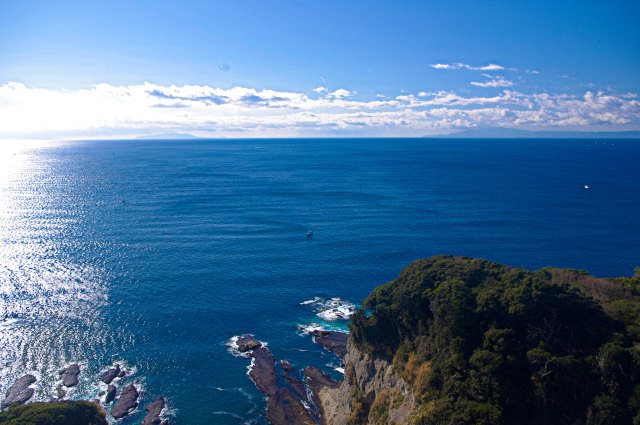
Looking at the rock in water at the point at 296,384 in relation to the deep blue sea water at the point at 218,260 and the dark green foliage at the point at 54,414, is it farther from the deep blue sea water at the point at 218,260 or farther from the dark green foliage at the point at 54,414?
the dark green foliage at the point at 54,414

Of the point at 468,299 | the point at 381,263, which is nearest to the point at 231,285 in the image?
the point at 381,263

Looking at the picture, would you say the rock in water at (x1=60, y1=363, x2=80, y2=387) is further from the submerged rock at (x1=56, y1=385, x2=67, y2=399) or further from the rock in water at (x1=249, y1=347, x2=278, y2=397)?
the rock in water at (x1=249, y1=347, x2=278, y2=397)

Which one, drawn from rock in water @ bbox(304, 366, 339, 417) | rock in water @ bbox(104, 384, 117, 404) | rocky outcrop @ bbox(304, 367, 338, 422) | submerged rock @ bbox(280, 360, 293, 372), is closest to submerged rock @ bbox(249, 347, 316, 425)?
submerged rock @ bbox(280, 360, 293, 372)

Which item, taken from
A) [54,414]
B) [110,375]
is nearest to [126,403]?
[110,375]

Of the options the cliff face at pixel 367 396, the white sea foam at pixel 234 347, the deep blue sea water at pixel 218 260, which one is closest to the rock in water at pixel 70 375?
the deep blue sea water at pixel 218 260

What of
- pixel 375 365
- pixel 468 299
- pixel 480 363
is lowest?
pixel 375 365

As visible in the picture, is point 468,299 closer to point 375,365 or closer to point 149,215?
point 375,365

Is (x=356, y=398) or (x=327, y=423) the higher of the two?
(x=356, y=398)
